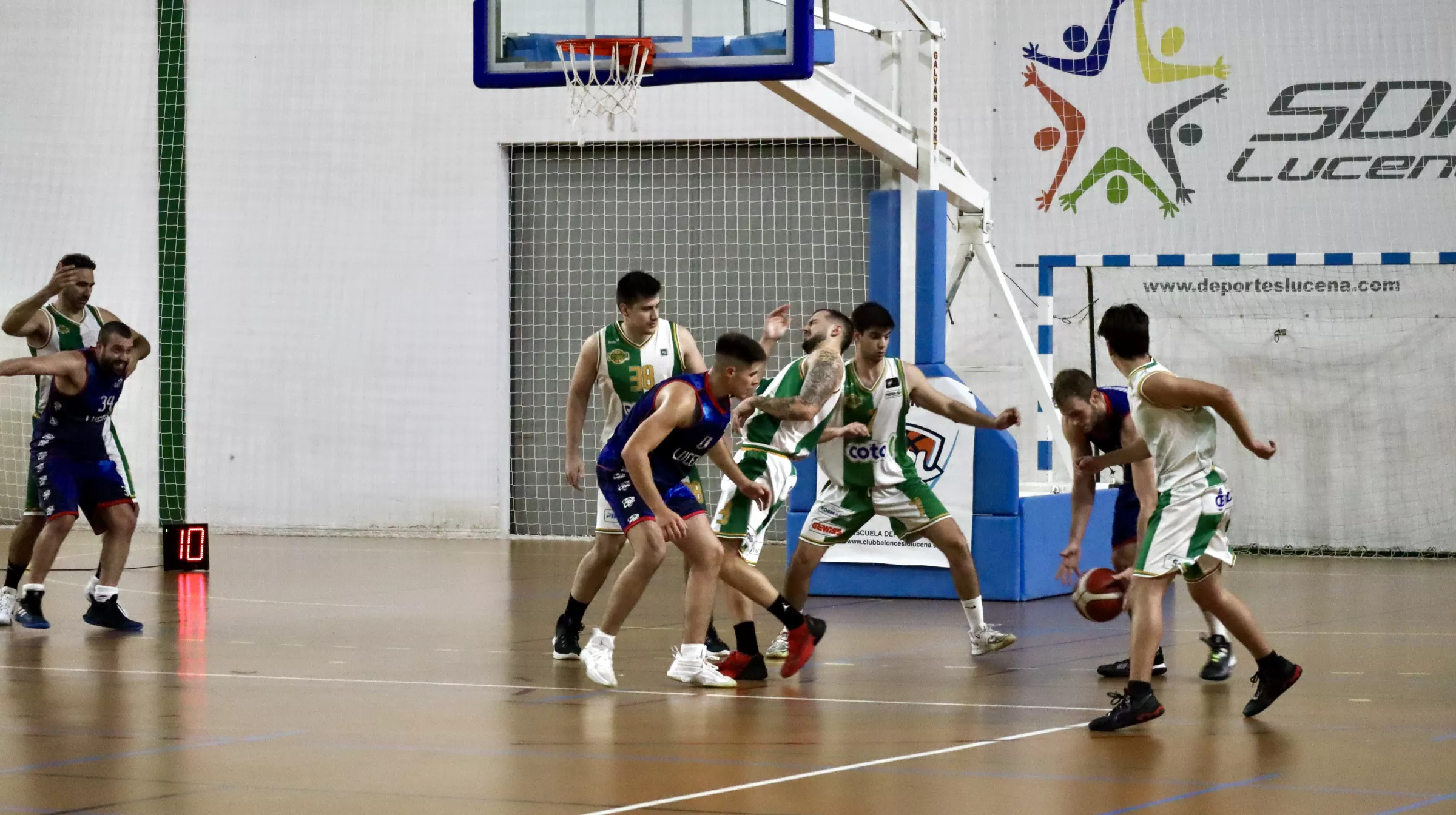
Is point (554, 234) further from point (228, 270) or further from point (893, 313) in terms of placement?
point (893, 313)

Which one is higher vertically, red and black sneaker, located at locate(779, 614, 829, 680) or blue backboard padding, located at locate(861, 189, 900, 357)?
blue backboard padding, located at locate(861, 189, 900, 357)

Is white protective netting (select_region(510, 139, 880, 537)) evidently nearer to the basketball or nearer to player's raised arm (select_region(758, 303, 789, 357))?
player's raised arm (select_region(758, 303, 789, 357))

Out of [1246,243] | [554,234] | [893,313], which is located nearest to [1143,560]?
[893,313]

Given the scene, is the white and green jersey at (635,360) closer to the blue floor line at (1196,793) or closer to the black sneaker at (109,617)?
the black sneaker at (109,617)

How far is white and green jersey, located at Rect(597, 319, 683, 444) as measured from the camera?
8.19 metres

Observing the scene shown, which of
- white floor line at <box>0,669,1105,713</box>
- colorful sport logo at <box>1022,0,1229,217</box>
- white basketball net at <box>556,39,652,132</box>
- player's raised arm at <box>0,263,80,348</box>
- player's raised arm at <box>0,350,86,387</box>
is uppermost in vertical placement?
colorful sport logo at <box>1022,0,1229,217</box>

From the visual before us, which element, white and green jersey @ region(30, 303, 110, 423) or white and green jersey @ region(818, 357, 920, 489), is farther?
white and green jersey @ region(30, 303, 110, 423)

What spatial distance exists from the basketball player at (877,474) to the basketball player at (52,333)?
3857 millimetres

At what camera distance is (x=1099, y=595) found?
7.39m

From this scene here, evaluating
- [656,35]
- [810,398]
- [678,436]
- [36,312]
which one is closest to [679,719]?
[678,436]

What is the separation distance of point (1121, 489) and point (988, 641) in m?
0.99

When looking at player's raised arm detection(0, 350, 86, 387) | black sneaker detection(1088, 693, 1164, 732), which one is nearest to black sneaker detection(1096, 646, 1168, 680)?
black sneaker detection(1088, 693, 1164, 732)

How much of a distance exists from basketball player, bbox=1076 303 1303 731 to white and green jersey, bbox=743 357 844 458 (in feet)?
6.96

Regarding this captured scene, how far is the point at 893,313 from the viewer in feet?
36.2
